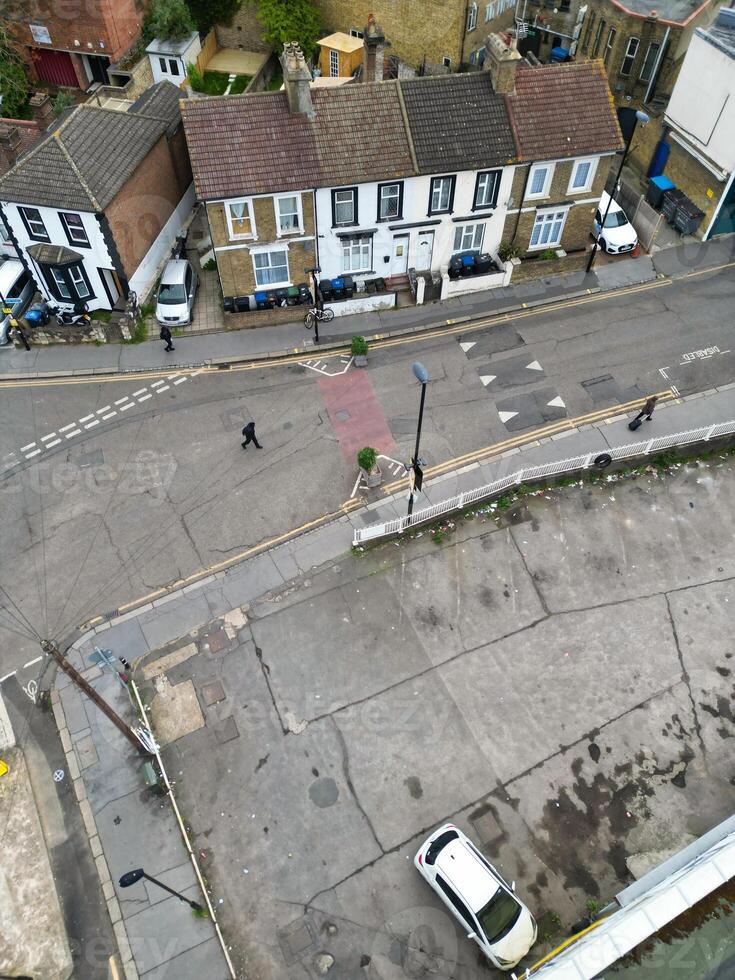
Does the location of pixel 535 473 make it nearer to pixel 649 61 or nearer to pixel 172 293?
pixel 172 293

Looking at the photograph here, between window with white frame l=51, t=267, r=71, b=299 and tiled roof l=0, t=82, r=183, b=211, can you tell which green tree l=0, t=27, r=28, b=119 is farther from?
window with white frame l=51, t=267, r=71, b=299

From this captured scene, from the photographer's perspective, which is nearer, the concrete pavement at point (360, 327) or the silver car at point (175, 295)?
the concrete pavement at point (360, 327)

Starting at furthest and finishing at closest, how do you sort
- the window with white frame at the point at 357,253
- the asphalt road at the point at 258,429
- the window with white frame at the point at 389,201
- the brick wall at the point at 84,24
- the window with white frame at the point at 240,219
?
1. the brick wall at the point at 84,24
2. the window with white frame at the point at 357,253
3. the window with white frame at the point at 389,201
4. the window with white frame at the point at 240,219
5. the asphalt road at the point at 258,429

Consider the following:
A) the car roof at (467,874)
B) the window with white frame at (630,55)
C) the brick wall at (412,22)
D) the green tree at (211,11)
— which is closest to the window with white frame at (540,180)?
the window with white frame at (630,55)

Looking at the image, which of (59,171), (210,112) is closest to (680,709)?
(210,112)

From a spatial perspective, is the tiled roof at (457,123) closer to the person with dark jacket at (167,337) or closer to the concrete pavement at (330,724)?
the person with dark jacket at (167,337)

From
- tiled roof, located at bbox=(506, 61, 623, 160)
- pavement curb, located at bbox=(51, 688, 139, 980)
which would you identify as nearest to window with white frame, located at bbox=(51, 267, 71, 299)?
pavement curb, located at bbox=(51, 688, 139, 980)
